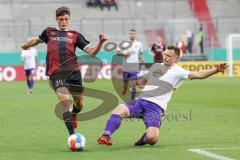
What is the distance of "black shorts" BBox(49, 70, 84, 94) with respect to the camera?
450 inches

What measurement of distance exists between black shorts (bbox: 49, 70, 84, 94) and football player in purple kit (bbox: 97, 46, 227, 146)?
103 centimetres

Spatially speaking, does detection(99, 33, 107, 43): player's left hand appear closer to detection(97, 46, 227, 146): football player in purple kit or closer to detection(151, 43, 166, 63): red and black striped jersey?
detection(97, 46, 227, 146): football player in purple kit

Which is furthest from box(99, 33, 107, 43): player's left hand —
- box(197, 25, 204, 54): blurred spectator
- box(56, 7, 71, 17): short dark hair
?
box(197, 25, 204, 54): blurred spectator

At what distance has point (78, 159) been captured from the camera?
9.53m

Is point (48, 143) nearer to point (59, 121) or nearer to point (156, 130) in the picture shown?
point (156, 130)

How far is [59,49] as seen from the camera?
11641 mm

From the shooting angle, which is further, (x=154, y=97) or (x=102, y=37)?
(x=154, y=97)

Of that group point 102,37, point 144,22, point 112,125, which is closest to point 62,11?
point 102,37

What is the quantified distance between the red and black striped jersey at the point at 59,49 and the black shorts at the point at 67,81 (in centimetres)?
9

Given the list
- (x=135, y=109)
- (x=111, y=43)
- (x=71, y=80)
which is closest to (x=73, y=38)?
(x=71, y=80)

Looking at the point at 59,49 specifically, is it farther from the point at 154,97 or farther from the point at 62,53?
the point at 154,97

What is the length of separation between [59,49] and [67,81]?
563mm

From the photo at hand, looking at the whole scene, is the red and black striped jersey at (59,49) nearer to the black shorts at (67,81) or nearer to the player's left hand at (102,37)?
the black shorts at (67,81)

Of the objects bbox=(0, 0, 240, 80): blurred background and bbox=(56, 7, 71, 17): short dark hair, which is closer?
bbox=(56, 7, 71, 17): short dark hair
